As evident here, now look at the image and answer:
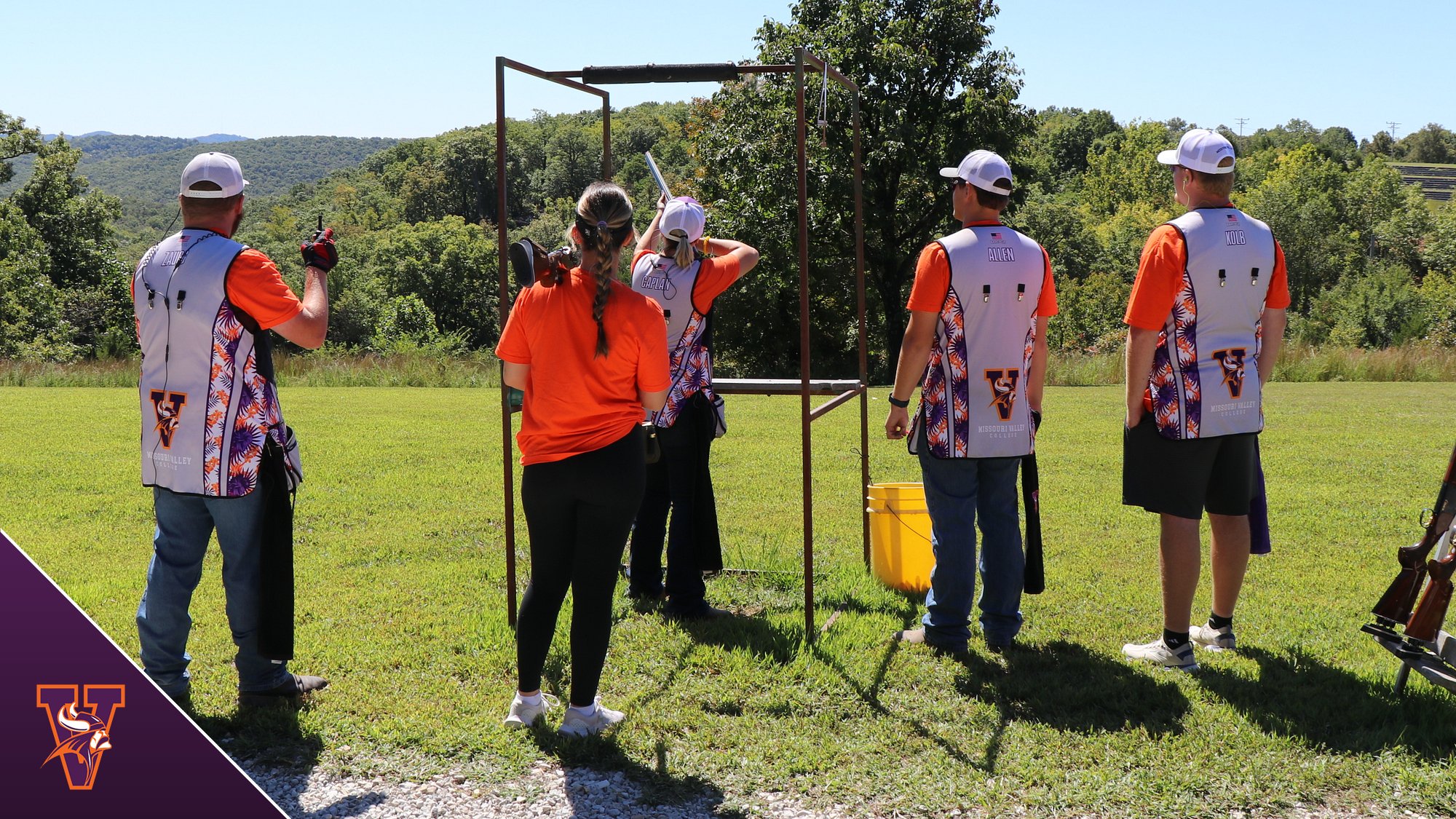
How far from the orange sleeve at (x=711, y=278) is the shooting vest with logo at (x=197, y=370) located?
1.98 m

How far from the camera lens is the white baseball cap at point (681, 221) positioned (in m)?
5.08

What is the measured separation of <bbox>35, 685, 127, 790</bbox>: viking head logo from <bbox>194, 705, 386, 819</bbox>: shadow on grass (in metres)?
0.62

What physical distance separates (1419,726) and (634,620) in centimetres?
338

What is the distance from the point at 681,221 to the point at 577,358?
1558mm

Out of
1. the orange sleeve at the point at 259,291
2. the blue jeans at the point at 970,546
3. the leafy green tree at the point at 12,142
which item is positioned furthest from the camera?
the leafy green tree at the point at 12,142

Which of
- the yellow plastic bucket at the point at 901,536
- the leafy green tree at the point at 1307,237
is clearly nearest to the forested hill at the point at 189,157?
the leafy green tree at the point at 1307,237

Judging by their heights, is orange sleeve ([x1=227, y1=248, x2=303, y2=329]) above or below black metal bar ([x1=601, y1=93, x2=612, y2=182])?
below

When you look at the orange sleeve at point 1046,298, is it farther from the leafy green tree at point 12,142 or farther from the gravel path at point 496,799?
the leafy green tree at point 12,142

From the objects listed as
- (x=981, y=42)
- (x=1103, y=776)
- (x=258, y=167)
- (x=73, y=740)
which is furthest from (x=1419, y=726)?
(x=258, y=167)

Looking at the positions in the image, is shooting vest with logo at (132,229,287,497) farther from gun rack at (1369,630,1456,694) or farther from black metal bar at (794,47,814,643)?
gun rack at (1369,630,1456,694)

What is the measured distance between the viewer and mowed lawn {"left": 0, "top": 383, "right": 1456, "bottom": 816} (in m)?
3.77

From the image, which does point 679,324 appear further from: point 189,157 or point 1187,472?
point 189,157

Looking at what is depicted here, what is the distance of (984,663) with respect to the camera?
4.84m

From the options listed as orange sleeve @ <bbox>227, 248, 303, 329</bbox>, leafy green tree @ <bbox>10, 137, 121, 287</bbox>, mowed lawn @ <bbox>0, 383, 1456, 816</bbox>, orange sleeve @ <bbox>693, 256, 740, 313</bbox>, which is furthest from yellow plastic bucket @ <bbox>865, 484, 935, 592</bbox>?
leafy green tree @ <bbox>10, 137, 121, 287</bbox>
